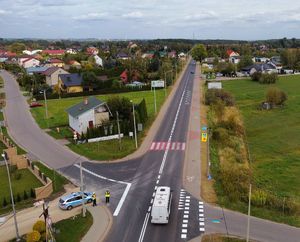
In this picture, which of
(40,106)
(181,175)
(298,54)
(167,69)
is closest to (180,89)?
(167,69)

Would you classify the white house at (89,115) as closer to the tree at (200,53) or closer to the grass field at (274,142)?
the grass field at (274,142)

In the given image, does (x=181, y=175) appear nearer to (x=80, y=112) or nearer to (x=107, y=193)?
(x=107, y=193)

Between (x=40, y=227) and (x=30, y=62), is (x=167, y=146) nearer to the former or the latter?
(x=40, y=227)

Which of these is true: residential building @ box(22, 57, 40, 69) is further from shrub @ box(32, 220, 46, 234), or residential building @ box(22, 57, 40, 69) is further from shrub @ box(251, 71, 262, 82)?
shrub @ box(32, 220, 46, 234)

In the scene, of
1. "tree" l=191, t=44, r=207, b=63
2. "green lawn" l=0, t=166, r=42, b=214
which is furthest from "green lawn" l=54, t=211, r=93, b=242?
"tree" l=191, t=44, r=207, b=63

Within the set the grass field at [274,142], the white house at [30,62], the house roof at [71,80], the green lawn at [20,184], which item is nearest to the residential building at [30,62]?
the white house at [30,62]
